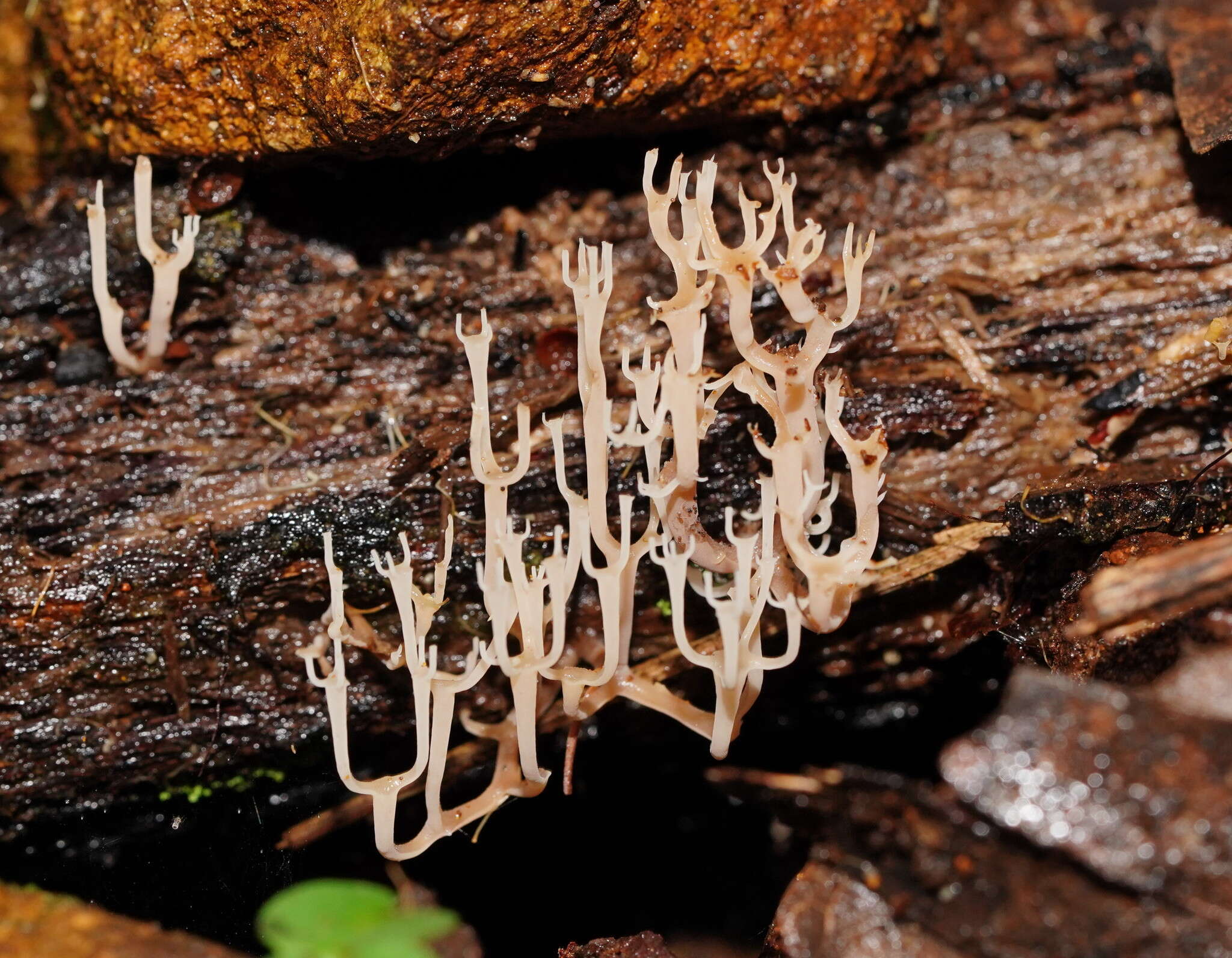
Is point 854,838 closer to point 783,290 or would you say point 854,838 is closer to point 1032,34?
point 783,290

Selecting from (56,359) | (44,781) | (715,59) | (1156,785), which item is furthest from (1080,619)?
(56,359)

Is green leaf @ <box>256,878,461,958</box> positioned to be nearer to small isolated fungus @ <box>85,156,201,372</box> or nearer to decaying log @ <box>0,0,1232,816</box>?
decaying log @ <box>0,0,1232,816</box>

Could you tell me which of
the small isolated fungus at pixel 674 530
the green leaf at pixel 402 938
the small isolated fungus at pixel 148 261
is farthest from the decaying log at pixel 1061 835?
the small isolated fungus at pixel 148 261

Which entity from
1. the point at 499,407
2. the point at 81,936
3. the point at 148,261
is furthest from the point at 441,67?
the point at 81,936

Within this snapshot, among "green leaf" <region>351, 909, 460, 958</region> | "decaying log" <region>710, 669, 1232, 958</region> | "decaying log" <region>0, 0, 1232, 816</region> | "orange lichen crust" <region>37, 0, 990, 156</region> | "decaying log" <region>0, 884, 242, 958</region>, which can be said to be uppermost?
"orange lichen crust" <region>37, 0, 990, 156</region>

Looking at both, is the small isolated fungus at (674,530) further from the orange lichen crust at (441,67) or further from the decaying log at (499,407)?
the orange lichen crust at (441,67)

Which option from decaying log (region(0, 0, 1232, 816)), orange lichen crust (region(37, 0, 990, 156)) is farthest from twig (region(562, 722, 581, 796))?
orange lichen crust (region(37, 0, 990, 156))

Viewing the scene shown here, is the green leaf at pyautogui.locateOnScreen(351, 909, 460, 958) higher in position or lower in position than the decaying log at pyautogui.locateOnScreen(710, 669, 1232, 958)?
lower
